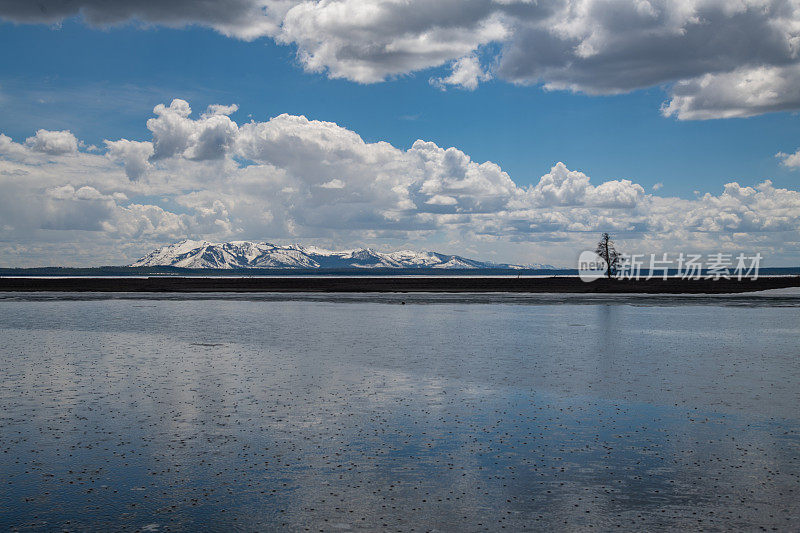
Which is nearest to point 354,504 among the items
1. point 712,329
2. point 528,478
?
point 528,478

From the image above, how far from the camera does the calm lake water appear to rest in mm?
12102

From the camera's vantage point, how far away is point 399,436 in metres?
17.5

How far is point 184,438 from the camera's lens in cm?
1736

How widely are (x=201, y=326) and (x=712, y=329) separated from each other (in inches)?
1567

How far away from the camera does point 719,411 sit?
20.5 meters

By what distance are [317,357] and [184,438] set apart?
15.9m

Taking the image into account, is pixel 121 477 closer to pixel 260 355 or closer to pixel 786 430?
pixel 786 430

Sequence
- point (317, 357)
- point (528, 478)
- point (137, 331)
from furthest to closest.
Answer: point (137, 331), point (317, 357), point (528, 478)

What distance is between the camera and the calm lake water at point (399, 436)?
39.7 ft

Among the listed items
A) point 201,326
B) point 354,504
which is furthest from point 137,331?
point 354,504

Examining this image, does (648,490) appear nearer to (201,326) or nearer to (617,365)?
(617,365)

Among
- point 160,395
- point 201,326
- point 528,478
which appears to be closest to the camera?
point 528,478

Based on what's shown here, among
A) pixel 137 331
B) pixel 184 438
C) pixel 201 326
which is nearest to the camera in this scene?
pixel 184 438

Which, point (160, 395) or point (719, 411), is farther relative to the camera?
point (160, 395)
